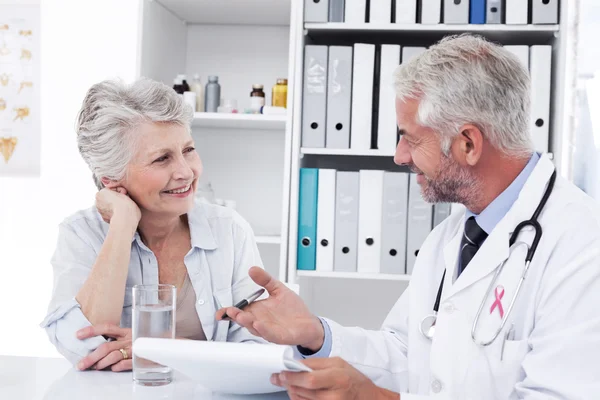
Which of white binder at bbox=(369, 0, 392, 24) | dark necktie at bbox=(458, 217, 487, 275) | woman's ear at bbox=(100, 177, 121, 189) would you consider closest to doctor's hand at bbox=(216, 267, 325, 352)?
dark necktie at bbox=(458, 217, 487, 275)

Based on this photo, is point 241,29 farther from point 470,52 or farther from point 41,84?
point 470,52

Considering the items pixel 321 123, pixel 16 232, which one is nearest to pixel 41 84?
pixel 16 232

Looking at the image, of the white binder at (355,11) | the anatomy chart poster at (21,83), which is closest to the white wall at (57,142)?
the anatomy chart poster at (21,83)

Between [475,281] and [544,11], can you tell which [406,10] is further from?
[475,281]

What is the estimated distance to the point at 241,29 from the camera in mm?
2650

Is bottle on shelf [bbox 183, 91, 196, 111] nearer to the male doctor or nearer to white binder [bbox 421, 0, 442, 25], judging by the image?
white binder [bbox 421, 0, 442, 25]

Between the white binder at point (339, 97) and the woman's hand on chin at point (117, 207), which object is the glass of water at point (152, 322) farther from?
the white binder at point (339, 97)

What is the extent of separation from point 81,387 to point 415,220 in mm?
1396

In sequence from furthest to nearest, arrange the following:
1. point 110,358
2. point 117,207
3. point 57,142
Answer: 1. point 57,142
2. point 117,207
3. point 110,358

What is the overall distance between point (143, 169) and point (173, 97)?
0.19 meters

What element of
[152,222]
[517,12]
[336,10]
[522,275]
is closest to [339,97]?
[336,10]

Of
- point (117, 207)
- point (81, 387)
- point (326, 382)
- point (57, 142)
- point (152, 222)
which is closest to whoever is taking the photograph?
point (326, 382)

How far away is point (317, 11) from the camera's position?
7.51ft

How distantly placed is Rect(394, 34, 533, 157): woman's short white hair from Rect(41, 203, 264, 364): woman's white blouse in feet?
2.05
